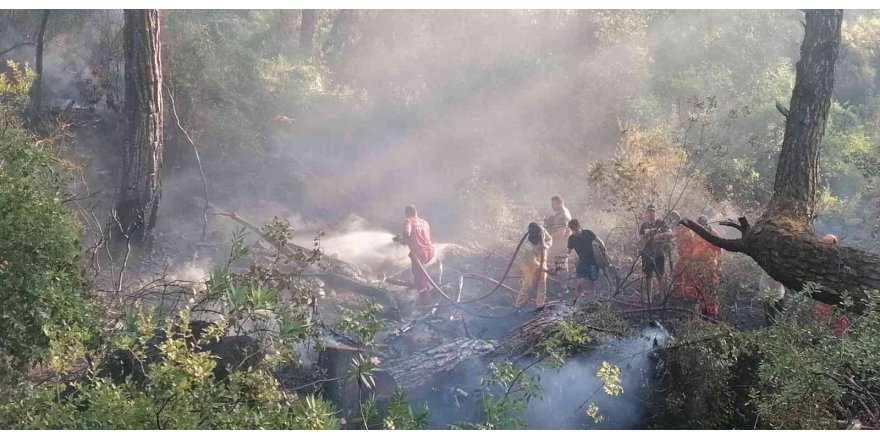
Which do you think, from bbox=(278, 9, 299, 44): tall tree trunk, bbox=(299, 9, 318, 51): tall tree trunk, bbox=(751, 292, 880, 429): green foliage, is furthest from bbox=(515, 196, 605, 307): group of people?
bbox=(278, 9, 299, 44): tall tree trunk

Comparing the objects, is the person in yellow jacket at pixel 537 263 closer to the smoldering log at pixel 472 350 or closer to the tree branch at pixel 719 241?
the smoldering log at pixel 472 350

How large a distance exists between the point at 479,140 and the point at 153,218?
6.86 m

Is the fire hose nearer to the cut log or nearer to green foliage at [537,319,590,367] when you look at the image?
the cut log

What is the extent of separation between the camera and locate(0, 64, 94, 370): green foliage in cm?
471

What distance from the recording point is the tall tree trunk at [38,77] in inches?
386

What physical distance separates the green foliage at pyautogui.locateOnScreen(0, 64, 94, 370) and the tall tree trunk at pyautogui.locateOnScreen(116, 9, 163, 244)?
3445 millimetres

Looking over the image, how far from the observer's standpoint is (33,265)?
481cm

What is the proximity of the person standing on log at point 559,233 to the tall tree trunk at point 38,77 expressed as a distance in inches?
291

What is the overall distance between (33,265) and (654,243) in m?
6.23

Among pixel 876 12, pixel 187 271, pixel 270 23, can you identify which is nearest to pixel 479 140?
pixel 270 23

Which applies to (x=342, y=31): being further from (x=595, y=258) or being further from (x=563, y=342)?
(x=563, y=342)

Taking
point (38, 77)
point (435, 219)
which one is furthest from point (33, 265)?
point (435, 219)

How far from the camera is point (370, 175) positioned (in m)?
13.3

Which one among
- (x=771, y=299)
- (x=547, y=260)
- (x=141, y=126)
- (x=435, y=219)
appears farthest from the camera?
(x=435, y=219)
